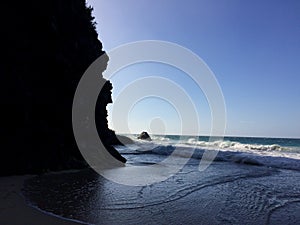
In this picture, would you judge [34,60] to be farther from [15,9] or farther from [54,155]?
[54,155]

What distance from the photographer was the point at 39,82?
34.8ft

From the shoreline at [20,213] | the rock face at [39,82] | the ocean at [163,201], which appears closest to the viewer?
the shoreline at [20,213]

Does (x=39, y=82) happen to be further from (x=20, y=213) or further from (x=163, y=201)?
(x=163, y=201)

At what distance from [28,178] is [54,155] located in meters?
2.13

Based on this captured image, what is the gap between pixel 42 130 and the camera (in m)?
10.4

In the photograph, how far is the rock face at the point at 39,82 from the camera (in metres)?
9.23

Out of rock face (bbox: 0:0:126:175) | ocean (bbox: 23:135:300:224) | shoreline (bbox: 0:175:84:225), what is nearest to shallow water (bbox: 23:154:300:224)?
ocean (bbox: 23:135:300:224)

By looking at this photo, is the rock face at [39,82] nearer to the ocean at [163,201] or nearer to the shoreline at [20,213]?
the ocean at [163,201]

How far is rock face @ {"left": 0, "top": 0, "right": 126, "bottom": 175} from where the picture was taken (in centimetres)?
923

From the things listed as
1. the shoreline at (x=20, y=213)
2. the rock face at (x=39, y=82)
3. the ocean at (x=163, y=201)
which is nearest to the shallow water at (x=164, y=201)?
the ocean at (x=163, y=201)

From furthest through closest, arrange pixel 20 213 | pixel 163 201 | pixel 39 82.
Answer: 1. pixel 39 82
2. pixel 163 201
3. pixel 20 213

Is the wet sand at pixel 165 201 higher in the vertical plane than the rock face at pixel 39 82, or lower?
lower

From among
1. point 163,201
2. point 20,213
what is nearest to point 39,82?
point 20,213

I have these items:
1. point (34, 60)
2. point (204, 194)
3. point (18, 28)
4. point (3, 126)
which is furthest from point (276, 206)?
point (18, 28)
